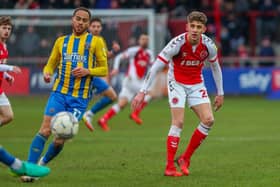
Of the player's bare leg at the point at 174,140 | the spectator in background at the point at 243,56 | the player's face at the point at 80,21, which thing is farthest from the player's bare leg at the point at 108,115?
the spectator in background at the point at 243,56

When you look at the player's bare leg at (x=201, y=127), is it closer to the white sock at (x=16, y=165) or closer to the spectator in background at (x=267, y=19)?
the white sock at (x=16, y=165)

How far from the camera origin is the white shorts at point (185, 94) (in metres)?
10.9

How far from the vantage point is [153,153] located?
42.5 feet

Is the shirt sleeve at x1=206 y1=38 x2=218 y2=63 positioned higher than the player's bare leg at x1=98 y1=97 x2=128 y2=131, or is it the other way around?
the shirt sleeve at x1=206 y1=38 x2=218 y2=63

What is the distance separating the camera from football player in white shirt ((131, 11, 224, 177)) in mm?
10586

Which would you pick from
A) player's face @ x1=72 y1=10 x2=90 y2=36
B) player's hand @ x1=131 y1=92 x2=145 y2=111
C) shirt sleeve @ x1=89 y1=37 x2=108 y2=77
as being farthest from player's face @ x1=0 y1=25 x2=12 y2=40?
player's hand @ x1=131 y1=92 x2=145 y2=111

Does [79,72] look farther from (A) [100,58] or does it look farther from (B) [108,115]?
(B) [108,115]

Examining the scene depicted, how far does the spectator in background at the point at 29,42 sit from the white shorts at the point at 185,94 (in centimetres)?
Answer: 1580

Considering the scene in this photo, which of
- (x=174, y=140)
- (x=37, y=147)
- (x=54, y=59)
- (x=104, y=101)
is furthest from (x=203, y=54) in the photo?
(x=104, y=101)

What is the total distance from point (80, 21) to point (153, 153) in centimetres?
338

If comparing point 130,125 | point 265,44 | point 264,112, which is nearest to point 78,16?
point 130,125

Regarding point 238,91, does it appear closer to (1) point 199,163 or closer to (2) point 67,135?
(1) point 199,163

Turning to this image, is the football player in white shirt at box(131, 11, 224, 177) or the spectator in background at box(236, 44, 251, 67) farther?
the spectator in background at box(236, 44, 251, 67)

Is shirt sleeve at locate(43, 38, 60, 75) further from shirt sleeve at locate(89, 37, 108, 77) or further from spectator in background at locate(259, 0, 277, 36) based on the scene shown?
spectator in background at locate(259, 0, 277, 36)
